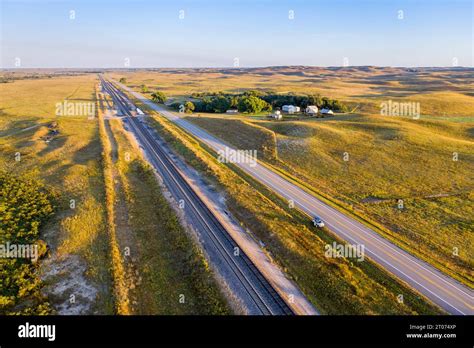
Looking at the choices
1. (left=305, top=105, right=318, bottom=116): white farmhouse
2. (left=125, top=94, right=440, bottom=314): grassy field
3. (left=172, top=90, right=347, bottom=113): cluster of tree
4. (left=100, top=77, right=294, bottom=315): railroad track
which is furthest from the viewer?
(left=172, top=90, right=347, bottom=113): cluster of tree

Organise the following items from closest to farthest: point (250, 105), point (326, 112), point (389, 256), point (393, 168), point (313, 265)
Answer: point (313, 265), point (389, 256), point (393, 168), point (326, 112), point (250, 105)

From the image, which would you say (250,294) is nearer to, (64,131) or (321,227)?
(321,227)

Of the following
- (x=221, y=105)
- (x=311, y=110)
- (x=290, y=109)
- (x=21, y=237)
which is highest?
(x=221, y=105)

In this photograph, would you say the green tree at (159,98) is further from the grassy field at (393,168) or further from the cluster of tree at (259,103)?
the grassy field at (393,168)

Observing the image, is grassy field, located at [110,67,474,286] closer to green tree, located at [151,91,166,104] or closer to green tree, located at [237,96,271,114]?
green tree, located at [237,96,271,114]

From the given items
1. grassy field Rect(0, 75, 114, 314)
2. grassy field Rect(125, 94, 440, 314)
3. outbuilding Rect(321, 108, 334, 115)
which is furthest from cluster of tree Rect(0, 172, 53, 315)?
outbuilding Rect(321, 108, 334, 115)

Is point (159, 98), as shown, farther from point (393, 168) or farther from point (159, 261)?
point (159, 261)

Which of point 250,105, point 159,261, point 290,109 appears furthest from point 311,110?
point 159,261
